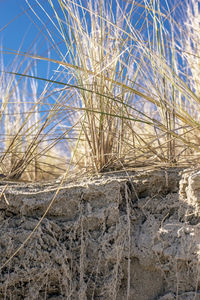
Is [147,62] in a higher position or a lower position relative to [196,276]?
higher

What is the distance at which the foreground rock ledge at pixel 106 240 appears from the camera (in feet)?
3.85

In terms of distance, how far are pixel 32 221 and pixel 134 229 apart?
0.39 meters

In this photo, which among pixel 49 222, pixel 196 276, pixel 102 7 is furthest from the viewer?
pixel 102 7

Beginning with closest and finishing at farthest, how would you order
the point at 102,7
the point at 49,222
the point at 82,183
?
the point at 49,222, the point at 82,183, the point at 102,7

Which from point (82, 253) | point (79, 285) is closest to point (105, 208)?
point (82, 253)

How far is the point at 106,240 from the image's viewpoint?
124cm

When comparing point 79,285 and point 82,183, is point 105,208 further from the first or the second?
→ point 79,285

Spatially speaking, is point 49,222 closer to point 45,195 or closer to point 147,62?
point 45,195

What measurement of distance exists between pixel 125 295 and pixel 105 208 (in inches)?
12.5

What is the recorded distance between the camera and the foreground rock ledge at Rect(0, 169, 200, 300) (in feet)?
3.85

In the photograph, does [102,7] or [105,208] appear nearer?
[105,208]

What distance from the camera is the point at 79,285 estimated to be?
1181 mm

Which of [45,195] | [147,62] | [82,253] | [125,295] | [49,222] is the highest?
[147,62]

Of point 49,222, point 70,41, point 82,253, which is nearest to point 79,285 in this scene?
point 82,253
